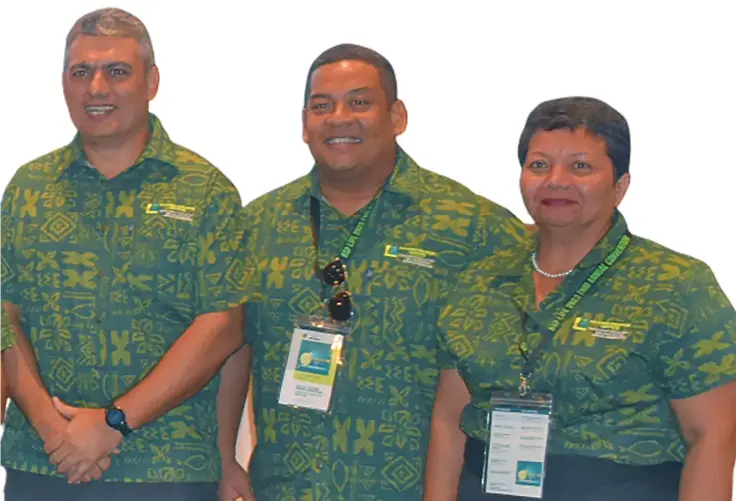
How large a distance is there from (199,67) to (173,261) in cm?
104

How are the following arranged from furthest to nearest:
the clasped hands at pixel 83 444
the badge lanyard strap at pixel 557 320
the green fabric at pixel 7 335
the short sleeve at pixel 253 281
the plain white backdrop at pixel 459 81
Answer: the plain white backdrop at pixel 459 81 < the short sleeve at pixel 253 281 < the green fabric at pixel 7 335 < the clasped hands at pixel 83 444 < the badge lanyard strap at pixel 557 320

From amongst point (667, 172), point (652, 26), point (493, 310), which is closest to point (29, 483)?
point (493, 310)

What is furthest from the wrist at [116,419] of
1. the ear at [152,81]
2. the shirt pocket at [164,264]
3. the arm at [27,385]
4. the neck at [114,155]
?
the ear at [152,81]

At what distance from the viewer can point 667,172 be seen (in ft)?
10.6

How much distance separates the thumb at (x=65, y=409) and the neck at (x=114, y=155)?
0.59 metres

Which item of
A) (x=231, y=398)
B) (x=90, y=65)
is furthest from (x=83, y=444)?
(x=90, y=65)

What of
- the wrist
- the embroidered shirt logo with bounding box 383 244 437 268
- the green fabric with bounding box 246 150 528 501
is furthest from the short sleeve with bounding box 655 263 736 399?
the wrist

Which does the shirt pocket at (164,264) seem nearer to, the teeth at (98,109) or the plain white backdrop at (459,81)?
the teeth at (98,109)

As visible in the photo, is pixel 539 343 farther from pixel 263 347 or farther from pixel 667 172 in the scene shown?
pixel 667 172

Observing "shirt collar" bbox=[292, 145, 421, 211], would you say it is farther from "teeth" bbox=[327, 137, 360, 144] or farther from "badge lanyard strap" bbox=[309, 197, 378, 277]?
"teeth" bbox=[327, 137, 360, 144]

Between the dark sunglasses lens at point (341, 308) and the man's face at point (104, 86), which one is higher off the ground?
the man's face at point (104, 86)

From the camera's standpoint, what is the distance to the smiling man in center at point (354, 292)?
2775 mm

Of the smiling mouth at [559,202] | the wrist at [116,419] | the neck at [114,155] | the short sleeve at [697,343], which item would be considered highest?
the neck at [114,155]

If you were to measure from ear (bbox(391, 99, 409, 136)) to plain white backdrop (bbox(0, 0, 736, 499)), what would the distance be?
44 centimetres
